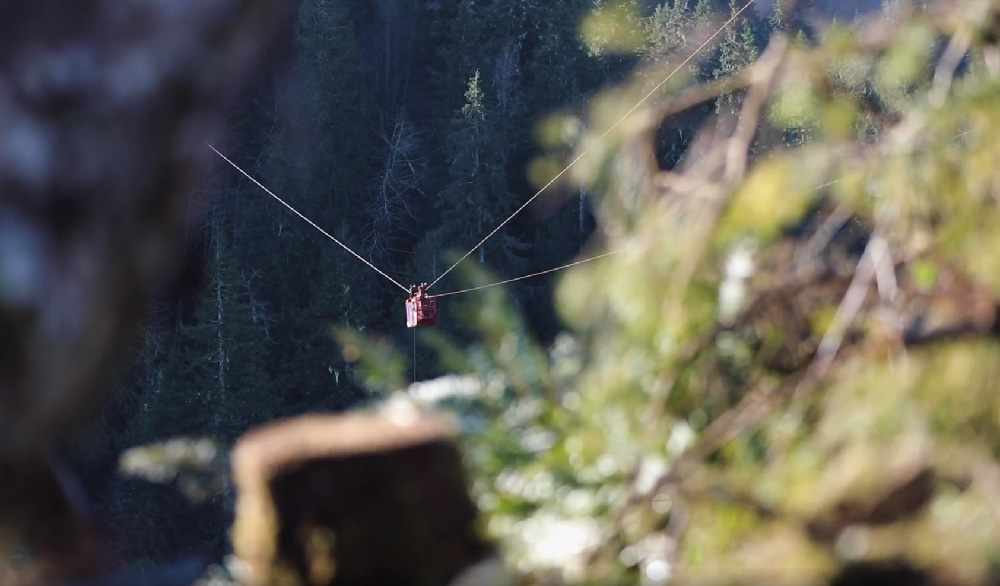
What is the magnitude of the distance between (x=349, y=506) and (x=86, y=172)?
0.47m

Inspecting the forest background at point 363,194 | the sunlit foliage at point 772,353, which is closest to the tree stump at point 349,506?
the sunlit foliage at point 772,353

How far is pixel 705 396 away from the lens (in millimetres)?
1697

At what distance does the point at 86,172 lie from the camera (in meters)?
0.99

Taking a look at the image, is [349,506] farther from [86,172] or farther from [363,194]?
[363,194]

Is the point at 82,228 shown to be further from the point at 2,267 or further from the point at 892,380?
the point at 892,380

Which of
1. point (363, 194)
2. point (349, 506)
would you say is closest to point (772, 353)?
point (349, 506)

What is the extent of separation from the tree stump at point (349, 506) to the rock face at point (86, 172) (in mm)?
246

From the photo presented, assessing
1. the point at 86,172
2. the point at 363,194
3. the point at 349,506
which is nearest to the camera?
the point at 86,172

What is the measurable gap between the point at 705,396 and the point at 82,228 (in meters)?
0.98

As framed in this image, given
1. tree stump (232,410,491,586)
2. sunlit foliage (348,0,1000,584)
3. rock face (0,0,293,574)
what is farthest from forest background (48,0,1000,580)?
rock face (0,0,293,574)

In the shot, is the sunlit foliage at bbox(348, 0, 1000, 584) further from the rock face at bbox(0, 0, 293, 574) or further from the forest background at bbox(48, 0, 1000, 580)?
the forest background at bbox(48, 0, 1000, 580)

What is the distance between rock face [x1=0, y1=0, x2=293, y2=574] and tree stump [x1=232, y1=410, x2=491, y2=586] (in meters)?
0.25

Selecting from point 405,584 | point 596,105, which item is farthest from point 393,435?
point 596,105

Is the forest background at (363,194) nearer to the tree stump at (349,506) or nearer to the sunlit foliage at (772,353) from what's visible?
the sunlit foliage at (772,353)
